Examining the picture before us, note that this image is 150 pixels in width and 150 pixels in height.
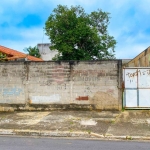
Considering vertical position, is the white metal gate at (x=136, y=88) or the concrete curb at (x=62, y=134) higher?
the white metal gate at (x=136, y=88)

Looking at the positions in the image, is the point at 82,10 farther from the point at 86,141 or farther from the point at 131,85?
the point at 86,141

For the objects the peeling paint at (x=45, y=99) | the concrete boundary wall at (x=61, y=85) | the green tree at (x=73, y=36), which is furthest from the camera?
the green tree at (x=73, y=36)

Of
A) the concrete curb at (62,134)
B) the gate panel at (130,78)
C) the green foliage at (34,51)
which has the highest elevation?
the green foliage at (34,51)

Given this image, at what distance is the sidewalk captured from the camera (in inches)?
266

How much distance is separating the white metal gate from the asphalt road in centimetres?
427

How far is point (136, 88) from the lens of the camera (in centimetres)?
1016

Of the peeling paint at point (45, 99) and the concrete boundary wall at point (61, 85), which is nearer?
the concrete boundary wall at point (61, 85)

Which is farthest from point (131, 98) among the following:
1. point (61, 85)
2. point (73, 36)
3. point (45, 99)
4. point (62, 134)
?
point (73, 36)

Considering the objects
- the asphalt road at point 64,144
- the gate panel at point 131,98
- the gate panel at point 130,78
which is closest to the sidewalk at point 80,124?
the gate panel at point 131,98

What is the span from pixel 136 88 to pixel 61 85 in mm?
3450

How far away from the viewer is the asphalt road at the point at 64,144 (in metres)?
5.44

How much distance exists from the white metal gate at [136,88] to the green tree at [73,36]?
53.0 ft

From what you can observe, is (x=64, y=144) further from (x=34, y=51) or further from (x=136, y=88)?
(x=34, y=51)

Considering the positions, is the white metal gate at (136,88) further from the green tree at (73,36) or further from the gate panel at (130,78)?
the green tree at (73,36)
